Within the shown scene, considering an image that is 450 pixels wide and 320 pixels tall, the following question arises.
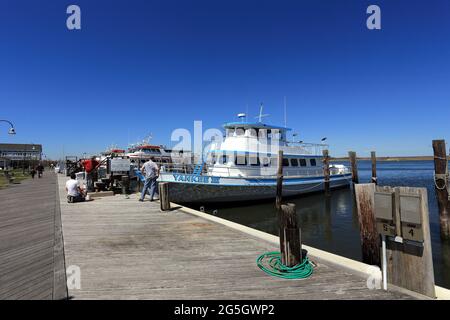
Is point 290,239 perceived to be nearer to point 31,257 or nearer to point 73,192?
point 31,257

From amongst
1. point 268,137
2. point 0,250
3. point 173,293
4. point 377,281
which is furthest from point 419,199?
point 268,137

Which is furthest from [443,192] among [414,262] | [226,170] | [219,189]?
[226,170]

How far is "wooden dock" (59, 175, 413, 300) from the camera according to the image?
3512 mm

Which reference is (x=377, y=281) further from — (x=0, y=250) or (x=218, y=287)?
(x=0, y=250)

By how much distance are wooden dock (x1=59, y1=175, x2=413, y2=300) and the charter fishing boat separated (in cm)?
880

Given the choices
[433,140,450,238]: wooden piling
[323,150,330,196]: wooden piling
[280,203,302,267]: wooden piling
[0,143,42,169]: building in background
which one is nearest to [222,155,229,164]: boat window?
[323,150,330,196]: wooden piling

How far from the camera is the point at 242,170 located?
1875cm

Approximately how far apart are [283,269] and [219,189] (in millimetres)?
13051

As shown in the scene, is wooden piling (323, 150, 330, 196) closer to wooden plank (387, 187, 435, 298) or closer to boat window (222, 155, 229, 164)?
boat window (222, 155, 229, 164)

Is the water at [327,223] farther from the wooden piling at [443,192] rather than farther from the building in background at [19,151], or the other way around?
the building in background at [19,151]

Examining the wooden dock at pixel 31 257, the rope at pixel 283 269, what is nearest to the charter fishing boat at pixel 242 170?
the wooden dock at pixel 31 257

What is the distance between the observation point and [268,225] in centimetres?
1455
